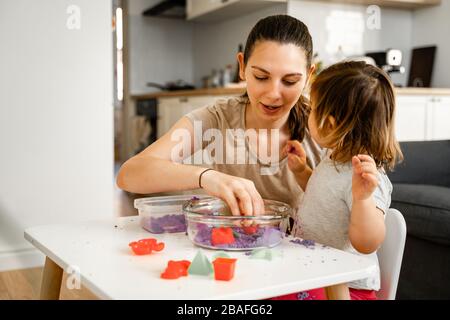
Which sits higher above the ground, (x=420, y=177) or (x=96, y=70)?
(x=96, y=70)

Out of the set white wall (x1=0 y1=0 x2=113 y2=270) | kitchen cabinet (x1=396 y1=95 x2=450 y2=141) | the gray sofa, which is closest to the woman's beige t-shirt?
the gray sofa

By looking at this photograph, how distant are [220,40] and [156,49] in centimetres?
95

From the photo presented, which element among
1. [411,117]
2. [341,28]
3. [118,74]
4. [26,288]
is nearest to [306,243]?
[26,288]

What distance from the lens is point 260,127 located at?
1.46 metres

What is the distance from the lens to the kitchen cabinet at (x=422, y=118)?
359cm

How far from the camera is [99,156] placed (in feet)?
9.05

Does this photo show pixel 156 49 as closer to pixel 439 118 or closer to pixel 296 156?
pixel 439 118

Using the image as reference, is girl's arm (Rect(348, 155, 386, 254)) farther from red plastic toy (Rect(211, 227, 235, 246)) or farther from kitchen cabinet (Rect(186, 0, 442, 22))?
kitchen cabinet (Rect(186, 0, 442, 22))

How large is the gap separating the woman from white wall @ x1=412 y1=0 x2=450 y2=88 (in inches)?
133

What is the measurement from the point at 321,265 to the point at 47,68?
2092mm

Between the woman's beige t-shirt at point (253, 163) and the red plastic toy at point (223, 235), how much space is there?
492mm

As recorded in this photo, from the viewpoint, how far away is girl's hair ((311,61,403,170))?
1.19 metres

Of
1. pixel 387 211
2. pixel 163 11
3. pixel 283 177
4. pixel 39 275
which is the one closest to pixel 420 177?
pixel 283 177

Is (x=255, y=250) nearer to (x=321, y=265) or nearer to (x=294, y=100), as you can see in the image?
(x=321, y=265)
